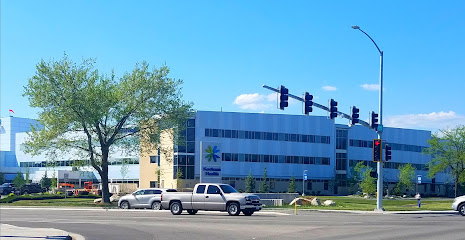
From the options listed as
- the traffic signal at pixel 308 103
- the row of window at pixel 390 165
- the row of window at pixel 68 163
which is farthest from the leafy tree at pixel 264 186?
the traffic signal at pixel 308 103

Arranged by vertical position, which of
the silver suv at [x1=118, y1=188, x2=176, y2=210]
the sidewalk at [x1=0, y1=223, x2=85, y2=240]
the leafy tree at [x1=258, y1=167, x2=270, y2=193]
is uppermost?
the sidewalk at [x1=0, y1=223, x2=85, y2=240]

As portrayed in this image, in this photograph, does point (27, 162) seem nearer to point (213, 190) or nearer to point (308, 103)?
point (213, 190)

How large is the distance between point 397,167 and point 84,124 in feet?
235

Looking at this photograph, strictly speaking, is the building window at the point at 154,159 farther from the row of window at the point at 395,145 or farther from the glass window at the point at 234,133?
the row of window at the point at 395,145

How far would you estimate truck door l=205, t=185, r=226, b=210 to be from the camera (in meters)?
32.1

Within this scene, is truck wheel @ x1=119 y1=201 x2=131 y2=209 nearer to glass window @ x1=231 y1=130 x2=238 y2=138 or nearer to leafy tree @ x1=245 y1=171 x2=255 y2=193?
leafy tree @ x1=245 y1=171 x2=255 y2=193

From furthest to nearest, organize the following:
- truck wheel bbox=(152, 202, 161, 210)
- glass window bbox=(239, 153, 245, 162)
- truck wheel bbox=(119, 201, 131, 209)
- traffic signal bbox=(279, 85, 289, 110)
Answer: glass window bbox=(239, 153, 245, 162)
truck wheel bbox=(119, 201, 131, 209)
truck wheel bbox=(152, 202, 161, 210)
traffic signal bbox=(279, 85, 289, 110)

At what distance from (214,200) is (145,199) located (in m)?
9.96

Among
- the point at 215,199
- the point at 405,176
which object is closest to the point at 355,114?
the point at 215,199

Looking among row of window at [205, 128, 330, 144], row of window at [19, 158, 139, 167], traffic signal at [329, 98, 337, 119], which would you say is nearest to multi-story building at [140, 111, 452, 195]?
row of window at [205, 128, 330, 144]

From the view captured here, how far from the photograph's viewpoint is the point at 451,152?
8081 cm

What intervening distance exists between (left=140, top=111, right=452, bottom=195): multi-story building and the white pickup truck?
44665 mm

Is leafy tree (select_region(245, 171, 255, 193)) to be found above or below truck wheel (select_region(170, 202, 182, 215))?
below

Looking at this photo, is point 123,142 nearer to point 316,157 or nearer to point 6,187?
point 6,187
